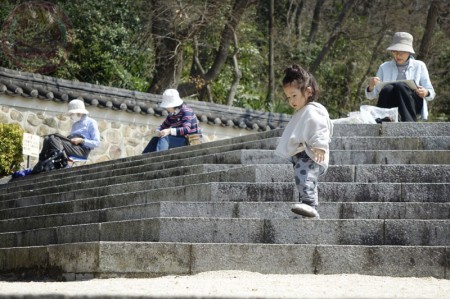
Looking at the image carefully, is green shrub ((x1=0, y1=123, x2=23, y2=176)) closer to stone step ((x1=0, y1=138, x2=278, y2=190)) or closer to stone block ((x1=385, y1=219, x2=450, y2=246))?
stone step ((x1=0, y1=138, x2=278, y2=190))

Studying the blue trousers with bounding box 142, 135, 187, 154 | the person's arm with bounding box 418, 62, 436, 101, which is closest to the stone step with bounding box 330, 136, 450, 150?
the person's arm with bounding box 418, 62, 436, 101

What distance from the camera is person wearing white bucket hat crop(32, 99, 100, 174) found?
1452cm

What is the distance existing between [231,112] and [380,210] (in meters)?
11.9

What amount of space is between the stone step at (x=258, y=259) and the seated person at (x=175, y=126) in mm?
5993

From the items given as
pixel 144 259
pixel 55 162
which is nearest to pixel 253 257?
pixel 144 259

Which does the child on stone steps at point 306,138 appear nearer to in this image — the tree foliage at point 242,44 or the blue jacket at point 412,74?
the blue jacket at point 412,74

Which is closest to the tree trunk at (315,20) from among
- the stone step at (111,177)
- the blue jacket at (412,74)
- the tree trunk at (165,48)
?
the tree trunk at (165,48)

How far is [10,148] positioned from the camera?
56.4 ft

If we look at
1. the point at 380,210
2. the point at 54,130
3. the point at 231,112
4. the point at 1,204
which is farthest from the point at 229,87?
the point at 380,210

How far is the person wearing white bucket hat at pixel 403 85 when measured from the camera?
37.2 feet

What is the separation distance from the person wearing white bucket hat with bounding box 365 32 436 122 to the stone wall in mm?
7946

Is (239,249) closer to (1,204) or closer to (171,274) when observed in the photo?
(171,274)

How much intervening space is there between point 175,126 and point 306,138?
19.4 feet

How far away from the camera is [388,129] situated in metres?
10.8
